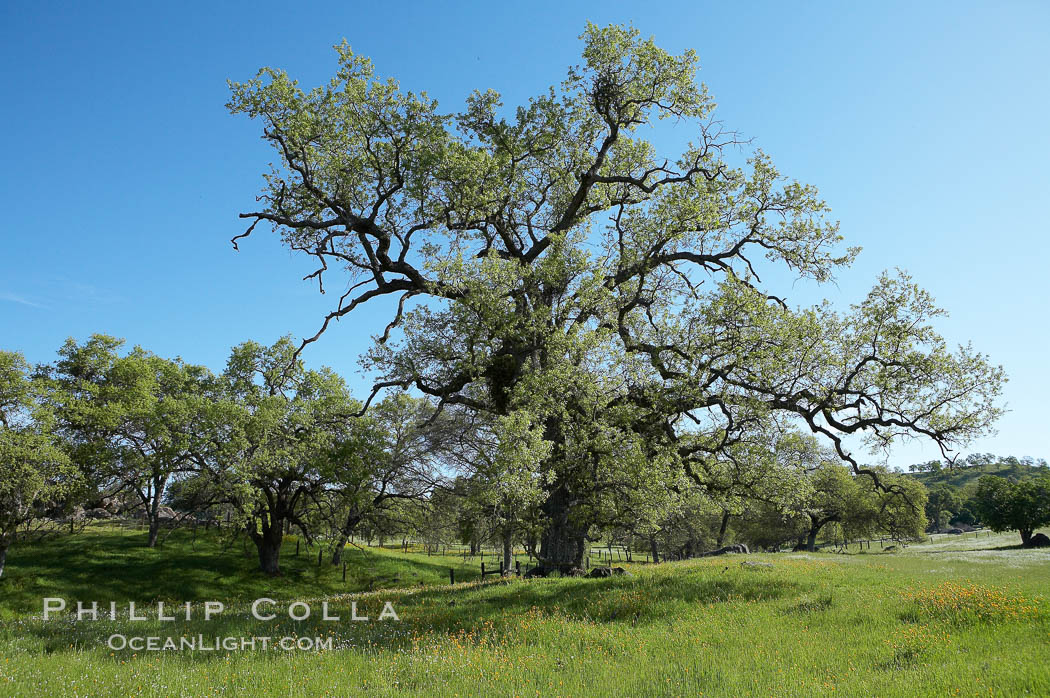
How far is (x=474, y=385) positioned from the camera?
23.1m

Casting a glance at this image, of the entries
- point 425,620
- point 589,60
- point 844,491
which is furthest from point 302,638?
point 844,491

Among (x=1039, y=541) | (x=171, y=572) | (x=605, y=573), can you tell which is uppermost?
(x=605, y=573)

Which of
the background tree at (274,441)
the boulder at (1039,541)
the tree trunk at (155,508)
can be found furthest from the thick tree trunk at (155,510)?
the boulder at (1039,541)

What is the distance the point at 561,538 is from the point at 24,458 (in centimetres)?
3087

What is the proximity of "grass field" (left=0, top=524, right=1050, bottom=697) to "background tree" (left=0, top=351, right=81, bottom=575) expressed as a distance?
851 inches

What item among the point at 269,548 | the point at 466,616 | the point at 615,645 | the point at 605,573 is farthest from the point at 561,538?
the point at 269,548

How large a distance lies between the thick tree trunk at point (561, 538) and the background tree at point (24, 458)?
29032mm

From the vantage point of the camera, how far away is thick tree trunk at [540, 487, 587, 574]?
2141 centimetres

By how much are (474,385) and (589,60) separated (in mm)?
12793

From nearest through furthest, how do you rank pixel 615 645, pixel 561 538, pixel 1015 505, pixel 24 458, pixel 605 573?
pixel 615 645
pixel 605 573
pixel 561 538
pixel 24 458
pixel 1015 505

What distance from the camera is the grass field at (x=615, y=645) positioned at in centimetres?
911

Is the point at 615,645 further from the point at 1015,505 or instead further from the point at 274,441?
the point at 1015,505

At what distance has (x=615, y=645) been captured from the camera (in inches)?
465

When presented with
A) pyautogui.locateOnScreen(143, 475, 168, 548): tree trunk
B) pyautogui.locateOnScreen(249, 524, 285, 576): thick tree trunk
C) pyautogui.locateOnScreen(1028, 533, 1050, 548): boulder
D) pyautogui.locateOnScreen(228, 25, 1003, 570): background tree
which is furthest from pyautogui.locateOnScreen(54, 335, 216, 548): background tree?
pyautogui.locateOnScreen(1028, 533, 1050, 548): boulder
